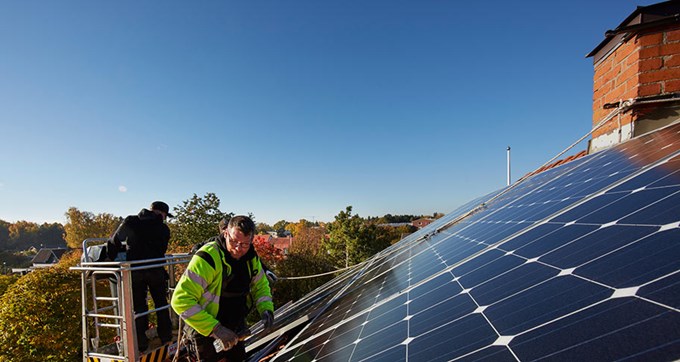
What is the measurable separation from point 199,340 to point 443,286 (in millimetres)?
2706

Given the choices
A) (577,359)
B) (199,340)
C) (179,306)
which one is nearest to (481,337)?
(577,359)

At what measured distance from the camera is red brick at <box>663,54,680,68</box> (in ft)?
15.2

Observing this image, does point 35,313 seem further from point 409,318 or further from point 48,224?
point 48,224

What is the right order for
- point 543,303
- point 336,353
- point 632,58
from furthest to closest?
point 632,58 < point 336,353 < point 543,303

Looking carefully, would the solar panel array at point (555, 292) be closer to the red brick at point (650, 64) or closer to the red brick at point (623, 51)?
the red brick at point (650, 64)

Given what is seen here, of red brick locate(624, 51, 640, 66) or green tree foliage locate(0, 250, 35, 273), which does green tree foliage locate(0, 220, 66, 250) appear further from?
red brick locate(624, 51, 640, 66)

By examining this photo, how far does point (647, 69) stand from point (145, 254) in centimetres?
884

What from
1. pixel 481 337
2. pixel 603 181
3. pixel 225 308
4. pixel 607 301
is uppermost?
pixel 603 181

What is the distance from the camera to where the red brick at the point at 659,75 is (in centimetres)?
464

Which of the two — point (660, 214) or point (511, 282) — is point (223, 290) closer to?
point (511, 282)

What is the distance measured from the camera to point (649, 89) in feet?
15.6

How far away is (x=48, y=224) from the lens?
11225 cm

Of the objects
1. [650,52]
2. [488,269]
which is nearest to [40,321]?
[488,269]

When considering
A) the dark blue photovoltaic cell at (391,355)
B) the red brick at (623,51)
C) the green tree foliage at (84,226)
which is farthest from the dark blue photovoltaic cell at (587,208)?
the green tree foliage at (84,226)
